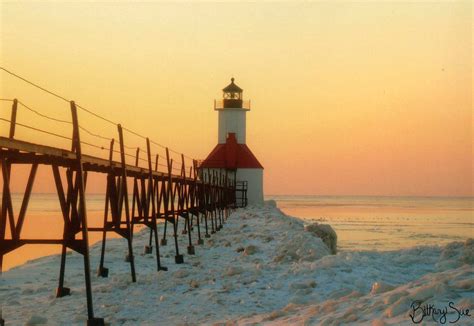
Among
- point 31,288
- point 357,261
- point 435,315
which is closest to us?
point 435,315

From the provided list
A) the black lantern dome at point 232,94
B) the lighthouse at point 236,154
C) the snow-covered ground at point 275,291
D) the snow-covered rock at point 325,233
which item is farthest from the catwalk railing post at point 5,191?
the black lantern dome at point 232,94

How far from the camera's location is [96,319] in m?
9.77

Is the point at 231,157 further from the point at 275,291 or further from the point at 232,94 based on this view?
the point at 275,291

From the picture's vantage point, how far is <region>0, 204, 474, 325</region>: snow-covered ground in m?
7.94

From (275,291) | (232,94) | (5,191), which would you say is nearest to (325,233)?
(275,291)

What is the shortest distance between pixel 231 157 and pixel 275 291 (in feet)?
140

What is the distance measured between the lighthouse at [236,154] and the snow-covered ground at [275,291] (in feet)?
119

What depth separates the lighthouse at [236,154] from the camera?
53.5 meters

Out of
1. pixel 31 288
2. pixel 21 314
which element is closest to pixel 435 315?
pixel 21 314

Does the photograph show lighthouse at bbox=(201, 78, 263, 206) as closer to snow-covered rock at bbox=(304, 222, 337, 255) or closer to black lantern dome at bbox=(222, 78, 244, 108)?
black lantern dome at bbox=(222, 78, 244, 108)

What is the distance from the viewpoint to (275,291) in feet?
36.6

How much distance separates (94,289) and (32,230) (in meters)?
37.7

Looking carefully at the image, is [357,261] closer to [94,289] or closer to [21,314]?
[94,289]

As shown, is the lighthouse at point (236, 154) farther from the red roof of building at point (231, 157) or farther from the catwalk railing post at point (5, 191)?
the catwalk railing post at point (5, 191)
